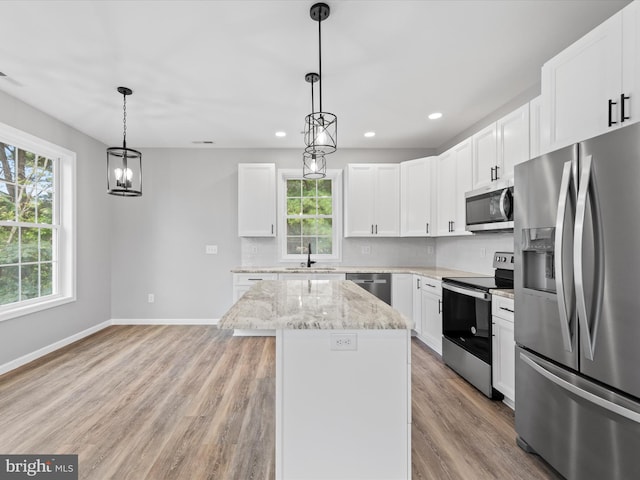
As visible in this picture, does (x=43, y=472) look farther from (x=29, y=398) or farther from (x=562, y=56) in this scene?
(x=562, y=56)

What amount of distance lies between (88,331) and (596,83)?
220 inches

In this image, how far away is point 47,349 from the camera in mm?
3584

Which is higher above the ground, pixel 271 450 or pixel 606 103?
pixel 606 103

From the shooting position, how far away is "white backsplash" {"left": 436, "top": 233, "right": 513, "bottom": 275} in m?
3.32

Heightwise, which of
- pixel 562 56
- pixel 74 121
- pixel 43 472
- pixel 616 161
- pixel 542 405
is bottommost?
pixel 43 472

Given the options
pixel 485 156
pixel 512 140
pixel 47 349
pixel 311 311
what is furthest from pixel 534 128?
pixel 47 349

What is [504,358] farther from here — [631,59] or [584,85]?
[631,59]

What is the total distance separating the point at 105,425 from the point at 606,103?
11.5 feet

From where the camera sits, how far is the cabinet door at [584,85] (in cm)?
153

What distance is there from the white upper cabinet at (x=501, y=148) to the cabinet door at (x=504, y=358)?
1258 mm

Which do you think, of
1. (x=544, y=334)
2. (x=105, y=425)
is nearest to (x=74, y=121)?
(x=105, y=425)

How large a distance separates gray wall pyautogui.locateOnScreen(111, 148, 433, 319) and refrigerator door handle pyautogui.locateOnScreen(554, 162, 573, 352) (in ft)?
11.0

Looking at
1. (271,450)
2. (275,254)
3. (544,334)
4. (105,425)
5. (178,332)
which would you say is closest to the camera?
(544,334)

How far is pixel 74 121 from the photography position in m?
3.79
